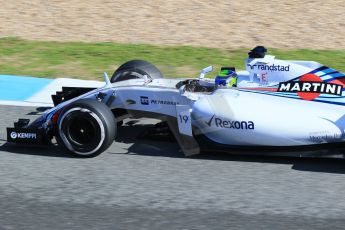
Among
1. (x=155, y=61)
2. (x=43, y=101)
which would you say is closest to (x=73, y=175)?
(x=43, y=101)

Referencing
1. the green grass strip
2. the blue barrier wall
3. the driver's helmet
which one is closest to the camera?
the driver's helmet

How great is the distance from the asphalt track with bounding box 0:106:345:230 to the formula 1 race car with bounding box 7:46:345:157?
0.20m

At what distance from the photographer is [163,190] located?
582cm

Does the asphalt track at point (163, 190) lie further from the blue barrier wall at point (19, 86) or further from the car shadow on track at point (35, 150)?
the blue barrier wall at point (19, 86)

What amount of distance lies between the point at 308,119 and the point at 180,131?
1.21m

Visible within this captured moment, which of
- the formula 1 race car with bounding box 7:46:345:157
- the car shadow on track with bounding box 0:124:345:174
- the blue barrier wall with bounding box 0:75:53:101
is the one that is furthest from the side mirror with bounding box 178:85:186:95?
the blue barrier wall with bounding box 0:75:53:101

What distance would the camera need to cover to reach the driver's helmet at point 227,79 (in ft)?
22.1

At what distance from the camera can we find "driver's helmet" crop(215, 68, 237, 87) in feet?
22.1

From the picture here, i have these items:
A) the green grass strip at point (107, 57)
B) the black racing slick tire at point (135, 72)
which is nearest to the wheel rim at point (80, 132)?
the black racing slick tire at point (135, 72)

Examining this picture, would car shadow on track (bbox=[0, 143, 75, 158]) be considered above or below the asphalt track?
above

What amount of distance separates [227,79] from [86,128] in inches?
56.7

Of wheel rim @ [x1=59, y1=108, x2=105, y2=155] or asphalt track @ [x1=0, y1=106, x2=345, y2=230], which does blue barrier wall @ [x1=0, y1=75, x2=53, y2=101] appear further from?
wheel rim @ [x1=59, y1=108, x2=105, y2=155]

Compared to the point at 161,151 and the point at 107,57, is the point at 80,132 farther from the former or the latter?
the point at 107,57

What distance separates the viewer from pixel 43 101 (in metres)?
8.83
